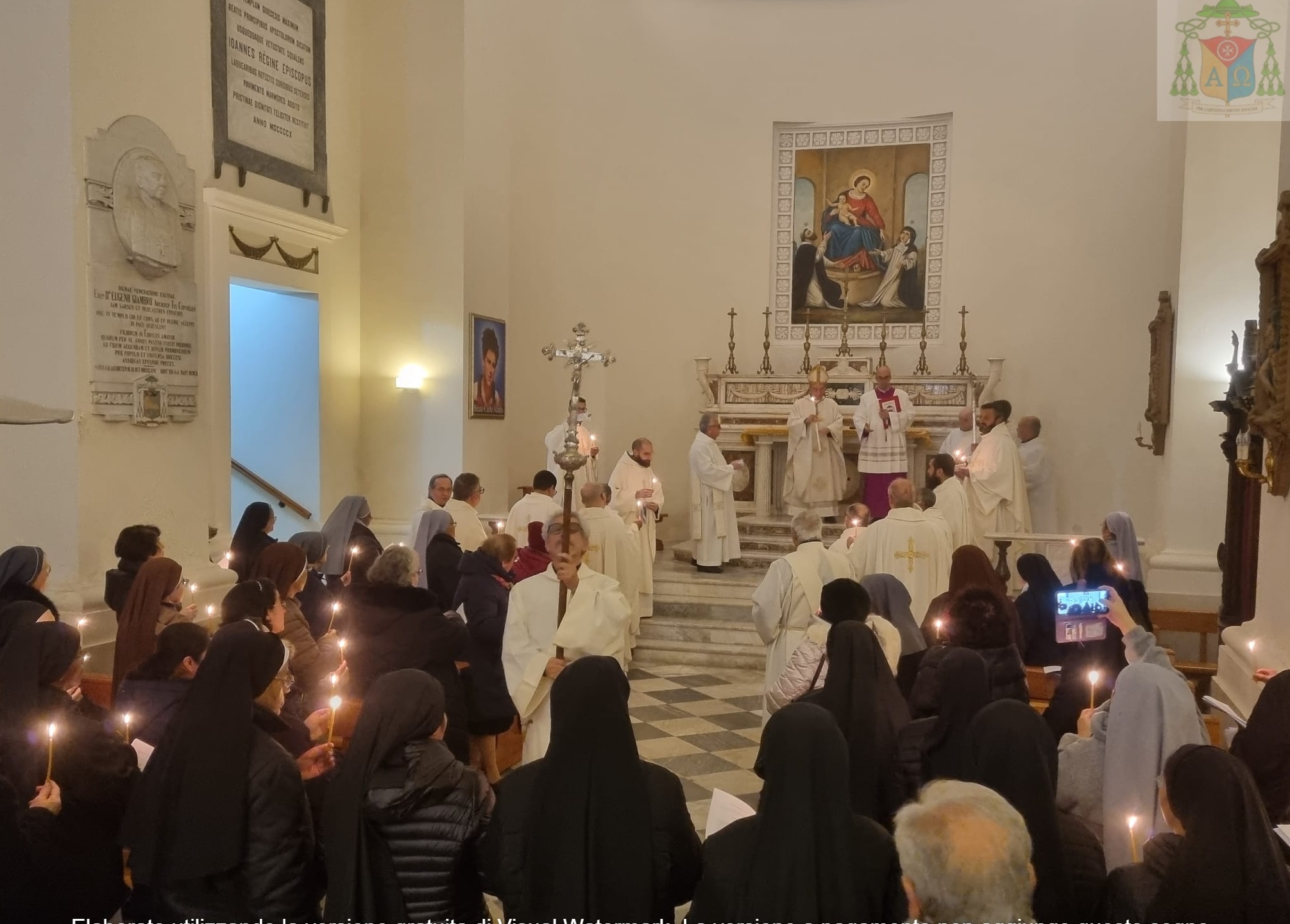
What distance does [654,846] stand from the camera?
2.62 metres

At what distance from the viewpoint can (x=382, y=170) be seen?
10969 mm

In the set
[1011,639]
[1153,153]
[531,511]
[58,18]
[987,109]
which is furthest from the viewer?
[987,109]

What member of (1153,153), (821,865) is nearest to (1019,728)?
(821,865)

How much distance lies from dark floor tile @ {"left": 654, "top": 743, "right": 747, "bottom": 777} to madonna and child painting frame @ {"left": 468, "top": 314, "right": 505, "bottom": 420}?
18.6 ft

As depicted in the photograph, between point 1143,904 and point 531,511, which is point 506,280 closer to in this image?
point 531,511

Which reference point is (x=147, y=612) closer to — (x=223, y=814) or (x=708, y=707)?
(x=223, y=814)

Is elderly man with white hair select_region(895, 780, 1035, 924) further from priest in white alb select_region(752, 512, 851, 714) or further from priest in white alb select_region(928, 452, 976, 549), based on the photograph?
priest in white alb select_region(928, 452, 976, 549)

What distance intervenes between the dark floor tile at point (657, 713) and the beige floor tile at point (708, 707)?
0.24ft

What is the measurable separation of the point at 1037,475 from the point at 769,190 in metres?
5.08

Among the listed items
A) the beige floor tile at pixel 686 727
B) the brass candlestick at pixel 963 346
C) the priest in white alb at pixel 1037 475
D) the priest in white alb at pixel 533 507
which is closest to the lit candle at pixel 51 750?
the beige floor tile at pixel 686 727

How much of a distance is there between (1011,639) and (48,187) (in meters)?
6.62

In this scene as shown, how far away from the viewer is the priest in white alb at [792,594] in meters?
5.66

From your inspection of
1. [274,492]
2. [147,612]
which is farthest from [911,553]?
[274,492]

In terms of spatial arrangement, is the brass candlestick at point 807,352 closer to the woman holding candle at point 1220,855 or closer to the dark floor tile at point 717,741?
the dark floor tile at point 717,741
